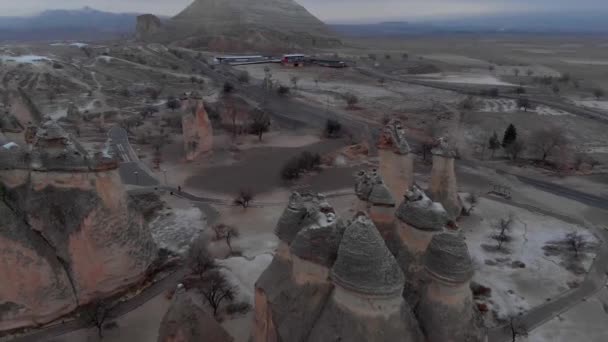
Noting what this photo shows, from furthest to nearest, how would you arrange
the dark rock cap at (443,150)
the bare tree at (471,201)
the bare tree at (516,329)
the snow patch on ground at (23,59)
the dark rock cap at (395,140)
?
1. the snow patch on ground at (23,59)
2. the bare tree at (471,201)
3. the dark rock cap at (443,150)
4. the dark rock cap at (395,140)
5. the bare tree at (516,329)

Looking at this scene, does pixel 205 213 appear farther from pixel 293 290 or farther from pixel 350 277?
pixel 350 277

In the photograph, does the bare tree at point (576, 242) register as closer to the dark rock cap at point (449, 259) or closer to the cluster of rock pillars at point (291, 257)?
Answer: the cluster of rock pillars at point (291, 257)

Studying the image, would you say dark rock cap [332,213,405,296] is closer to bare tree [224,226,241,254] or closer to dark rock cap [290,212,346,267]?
dark rock cap [290,212,346,267]

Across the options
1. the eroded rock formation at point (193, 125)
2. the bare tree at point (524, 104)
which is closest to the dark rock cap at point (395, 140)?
the eroded rock formation at point (193, 125)

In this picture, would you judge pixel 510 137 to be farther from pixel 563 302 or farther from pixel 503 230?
pixel 563 302

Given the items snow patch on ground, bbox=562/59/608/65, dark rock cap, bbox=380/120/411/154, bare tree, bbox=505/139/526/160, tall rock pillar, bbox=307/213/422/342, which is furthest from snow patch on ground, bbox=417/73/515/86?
tall rock pillar, bbox=307/213/422/342

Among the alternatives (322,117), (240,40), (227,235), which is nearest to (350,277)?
(227,235)

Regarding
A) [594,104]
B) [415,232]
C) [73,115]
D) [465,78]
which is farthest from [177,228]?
[465,78]
